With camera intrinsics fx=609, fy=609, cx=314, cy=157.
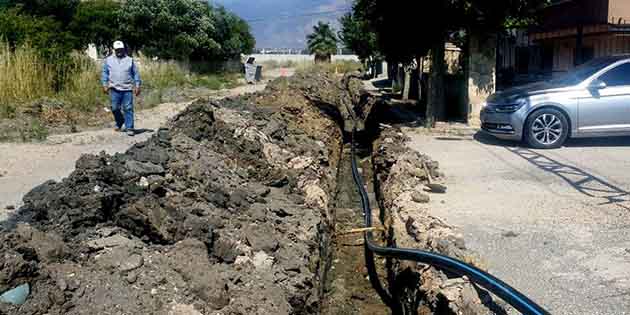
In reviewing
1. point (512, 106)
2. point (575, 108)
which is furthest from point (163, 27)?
point (575, 108)

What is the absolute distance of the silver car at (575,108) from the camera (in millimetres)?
11078

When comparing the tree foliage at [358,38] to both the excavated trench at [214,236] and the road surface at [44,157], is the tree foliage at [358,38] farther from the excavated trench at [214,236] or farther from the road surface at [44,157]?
the excavated trench at [214,236]

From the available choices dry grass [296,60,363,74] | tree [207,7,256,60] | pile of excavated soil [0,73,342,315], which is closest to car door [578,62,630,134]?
pile of excavated soil [0,73,342,315]

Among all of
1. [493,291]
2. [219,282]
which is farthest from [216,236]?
[493,291]

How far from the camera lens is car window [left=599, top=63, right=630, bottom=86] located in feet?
36.7

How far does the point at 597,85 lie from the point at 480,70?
13.2 feet

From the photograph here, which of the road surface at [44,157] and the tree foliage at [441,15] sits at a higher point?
the tree foliage at [441,15]

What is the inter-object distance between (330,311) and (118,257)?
8.36 ft

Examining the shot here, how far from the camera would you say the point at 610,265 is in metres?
5.33

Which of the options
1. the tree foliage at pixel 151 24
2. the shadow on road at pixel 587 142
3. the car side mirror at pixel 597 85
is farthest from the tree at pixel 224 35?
the car side mirror at pixel 597 85

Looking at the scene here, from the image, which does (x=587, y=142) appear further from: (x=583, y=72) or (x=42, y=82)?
(x=42, y=82)

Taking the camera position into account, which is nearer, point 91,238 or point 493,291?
point 493,291

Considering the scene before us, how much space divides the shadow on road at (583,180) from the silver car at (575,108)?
633 millimetres

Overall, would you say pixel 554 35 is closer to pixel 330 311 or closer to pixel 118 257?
pixel 330 311
